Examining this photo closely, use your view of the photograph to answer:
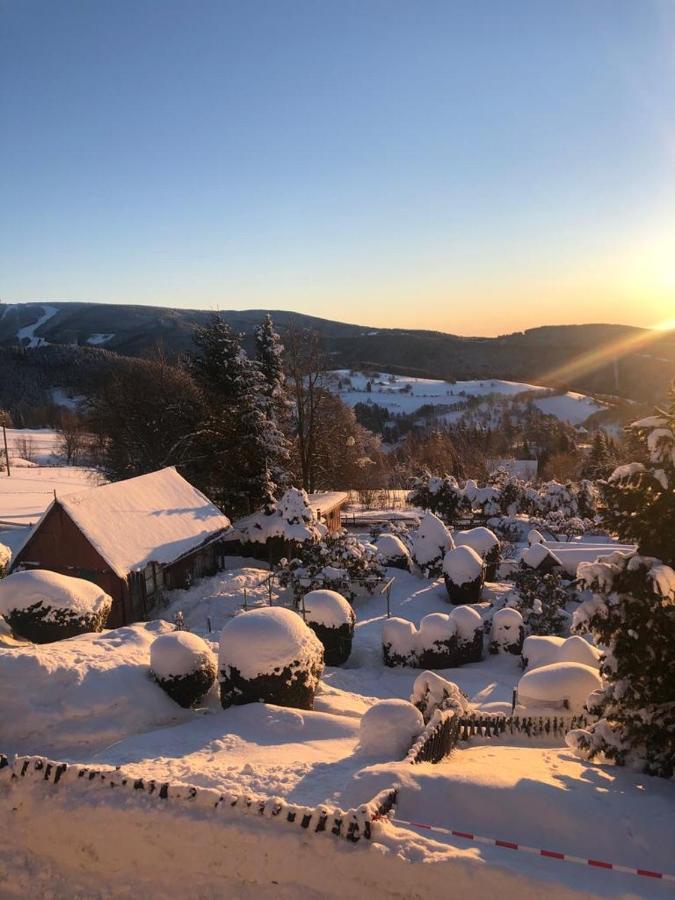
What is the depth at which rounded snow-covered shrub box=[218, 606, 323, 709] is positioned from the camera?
1055 cm

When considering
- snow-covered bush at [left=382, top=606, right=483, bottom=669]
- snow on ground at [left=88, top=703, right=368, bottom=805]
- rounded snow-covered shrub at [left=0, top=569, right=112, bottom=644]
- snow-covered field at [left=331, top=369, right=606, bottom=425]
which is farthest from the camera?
snow-covered field at [left=331, top=369, right=606, bottom=425]

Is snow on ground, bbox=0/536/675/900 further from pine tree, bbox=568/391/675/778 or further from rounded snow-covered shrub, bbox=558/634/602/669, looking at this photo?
rounded snow-covered shrub, bbox=558/634/602/669

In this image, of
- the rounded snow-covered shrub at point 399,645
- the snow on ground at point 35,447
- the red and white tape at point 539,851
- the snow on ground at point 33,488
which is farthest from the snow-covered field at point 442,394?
the red and white tape at point 539,851

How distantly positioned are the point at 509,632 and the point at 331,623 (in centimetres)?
530

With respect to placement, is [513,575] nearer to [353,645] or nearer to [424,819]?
[353,645]

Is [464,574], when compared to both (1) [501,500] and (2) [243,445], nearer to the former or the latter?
(2) [243,445]

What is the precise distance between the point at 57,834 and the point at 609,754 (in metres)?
6.68

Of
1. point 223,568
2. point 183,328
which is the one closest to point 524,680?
point 223,568

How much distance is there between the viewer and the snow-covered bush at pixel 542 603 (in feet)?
62.6

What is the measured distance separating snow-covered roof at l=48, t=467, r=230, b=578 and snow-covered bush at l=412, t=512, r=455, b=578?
7431 millimetres

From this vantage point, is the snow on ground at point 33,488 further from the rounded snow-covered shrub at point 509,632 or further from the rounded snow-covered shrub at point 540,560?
the rounded snow-covered shrub at point 540,560

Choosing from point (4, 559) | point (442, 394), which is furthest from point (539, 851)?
point (442, 394)

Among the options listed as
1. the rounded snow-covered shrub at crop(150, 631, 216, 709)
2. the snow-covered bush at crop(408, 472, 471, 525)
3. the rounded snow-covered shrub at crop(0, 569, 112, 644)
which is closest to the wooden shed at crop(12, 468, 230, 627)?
the rounded snow-covered shrub at crop(0, 569, 112, 644)

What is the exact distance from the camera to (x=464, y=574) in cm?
2203
